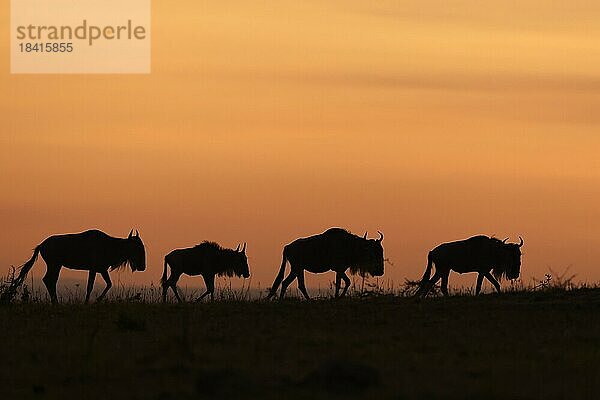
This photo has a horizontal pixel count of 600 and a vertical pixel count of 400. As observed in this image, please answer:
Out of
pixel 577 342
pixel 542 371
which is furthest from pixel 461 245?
pixel 542 371

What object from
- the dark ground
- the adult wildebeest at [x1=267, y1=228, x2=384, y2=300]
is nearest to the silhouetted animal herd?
the adult wildebeest at [x1=267, y1=228, x2=384, y2=300]

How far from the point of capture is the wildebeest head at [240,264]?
105 feet

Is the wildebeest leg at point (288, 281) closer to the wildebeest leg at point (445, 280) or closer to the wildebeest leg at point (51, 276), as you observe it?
the wildebeest leg at point (445, 280)

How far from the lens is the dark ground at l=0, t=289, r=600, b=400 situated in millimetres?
12680

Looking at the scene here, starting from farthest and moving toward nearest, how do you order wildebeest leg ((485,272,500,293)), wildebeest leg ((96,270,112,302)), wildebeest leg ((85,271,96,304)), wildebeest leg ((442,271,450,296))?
wildebeest leg ((485,272,500,293)) → wildebeest leg ((442,271,450,296)) → wildebeest leg ((85,271,96,304)) → wildebeest leg ((96,270,112,302))

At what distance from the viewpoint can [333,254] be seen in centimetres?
2914

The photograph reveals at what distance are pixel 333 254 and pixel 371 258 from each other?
0.85 metres

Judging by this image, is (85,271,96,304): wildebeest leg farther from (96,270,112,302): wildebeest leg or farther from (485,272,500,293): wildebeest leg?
(485,272,500,293): wildebeest leg

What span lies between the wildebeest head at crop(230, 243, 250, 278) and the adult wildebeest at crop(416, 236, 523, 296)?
517cm

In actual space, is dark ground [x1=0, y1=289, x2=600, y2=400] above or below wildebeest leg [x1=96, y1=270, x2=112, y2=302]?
below

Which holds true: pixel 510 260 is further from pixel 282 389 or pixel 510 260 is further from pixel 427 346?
pixel 282 389

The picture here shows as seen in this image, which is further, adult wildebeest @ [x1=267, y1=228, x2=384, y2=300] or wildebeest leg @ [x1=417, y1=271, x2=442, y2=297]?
adult wildebeest @ [x1=267, y1=228, x2=384, y2=300]

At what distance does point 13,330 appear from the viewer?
58.0 ft

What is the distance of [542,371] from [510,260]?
15821 millimetres
